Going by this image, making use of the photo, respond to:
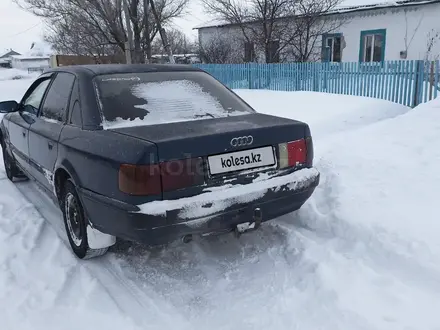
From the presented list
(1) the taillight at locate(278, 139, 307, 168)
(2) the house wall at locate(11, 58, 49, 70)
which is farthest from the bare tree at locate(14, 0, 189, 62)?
(2) the house wall at locate(11, 58, 49, 70)

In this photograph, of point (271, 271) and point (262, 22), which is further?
point (262, 22)

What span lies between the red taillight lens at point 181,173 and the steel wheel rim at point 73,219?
1029 millimetres

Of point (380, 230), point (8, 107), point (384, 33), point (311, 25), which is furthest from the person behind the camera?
point (311, 25)

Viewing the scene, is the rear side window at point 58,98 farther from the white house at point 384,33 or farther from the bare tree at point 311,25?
the bare tree at point 311,25

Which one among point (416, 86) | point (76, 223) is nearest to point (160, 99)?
point (76, 223)

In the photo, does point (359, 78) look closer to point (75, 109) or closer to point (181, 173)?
point (75, 109)

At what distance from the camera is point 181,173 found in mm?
2506

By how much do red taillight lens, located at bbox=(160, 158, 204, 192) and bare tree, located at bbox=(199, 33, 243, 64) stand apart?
64.0 ft

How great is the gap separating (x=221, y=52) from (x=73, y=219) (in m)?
19.7

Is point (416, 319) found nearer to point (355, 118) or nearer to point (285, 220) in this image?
point (285, 220)

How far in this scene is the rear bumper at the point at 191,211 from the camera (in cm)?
248

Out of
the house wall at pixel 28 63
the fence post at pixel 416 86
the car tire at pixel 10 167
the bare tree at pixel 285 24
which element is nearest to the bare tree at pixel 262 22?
the bare tree at pixel 285 24

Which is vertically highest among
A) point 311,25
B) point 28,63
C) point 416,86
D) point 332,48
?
point 311,25

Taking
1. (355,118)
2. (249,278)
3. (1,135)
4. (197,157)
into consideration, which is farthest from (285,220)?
(355,118)
